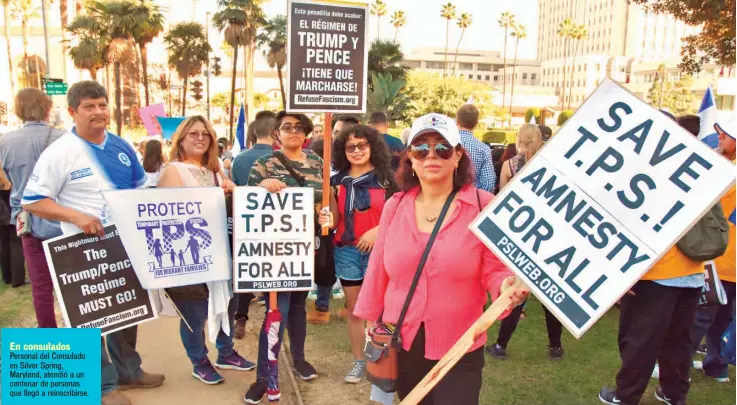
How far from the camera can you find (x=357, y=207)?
4426mm

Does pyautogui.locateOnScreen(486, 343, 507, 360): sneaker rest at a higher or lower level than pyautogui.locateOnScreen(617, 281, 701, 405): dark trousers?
lower

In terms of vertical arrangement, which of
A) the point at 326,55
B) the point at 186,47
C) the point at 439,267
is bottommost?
the point at 439,267

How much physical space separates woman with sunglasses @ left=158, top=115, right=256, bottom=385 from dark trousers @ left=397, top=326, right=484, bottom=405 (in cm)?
183

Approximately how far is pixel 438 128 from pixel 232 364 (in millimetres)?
2955

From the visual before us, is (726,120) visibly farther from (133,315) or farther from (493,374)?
(133,315)

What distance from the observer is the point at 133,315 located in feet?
12.5

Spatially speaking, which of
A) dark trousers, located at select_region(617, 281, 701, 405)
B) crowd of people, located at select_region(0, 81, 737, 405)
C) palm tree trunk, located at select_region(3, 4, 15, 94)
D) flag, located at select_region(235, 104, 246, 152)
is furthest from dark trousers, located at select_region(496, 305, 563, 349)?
palm tree trunk, located at select_region(3, 4, 15, 94)

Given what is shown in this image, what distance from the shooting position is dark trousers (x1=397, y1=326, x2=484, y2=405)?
8.41 ft

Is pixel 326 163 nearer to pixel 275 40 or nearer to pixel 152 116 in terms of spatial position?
pixel 152 116

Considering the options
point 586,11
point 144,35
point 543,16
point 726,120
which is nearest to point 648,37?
point 586,11

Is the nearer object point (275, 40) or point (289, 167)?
point (289, 167)

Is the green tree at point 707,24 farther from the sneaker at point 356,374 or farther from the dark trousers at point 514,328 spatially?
the sneaker at point 356,374

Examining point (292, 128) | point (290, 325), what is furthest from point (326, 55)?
point (290, 325)

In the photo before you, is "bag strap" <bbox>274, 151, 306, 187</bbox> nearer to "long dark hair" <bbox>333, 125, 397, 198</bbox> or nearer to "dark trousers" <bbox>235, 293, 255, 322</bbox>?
"long dark hair" <bbox>333, 125, 397, 198</bbox>
